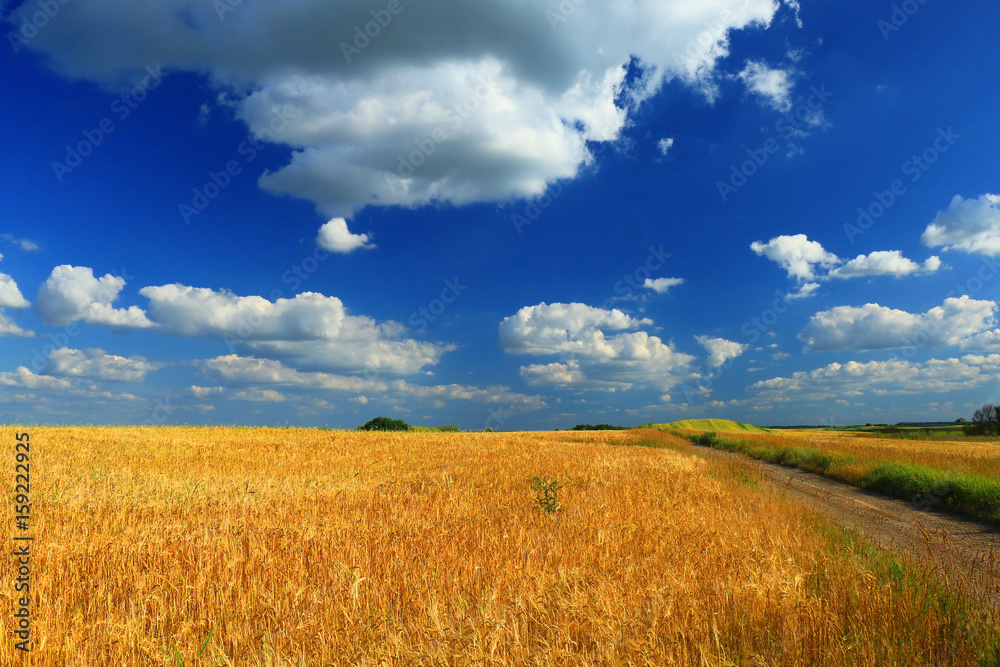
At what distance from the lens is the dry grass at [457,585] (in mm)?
4414

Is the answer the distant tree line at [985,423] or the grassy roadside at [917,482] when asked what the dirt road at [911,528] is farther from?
the distant tree line at [985,423]

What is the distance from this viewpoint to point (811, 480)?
22219mm

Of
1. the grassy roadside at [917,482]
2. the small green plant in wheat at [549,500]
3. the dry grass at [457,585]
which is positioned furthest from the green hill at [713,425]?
the dry grass at [457,585]

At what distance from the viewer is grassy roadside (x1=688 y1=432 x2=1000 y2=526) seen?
46.4 ft

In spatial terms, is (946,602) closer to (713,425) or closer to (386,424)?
(386,424)

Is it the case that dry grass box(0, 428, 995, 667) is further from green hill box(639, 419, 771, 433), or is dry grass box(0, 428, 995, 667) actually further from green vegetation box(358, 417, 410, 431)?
green hill box(639, 419, 771, 433)

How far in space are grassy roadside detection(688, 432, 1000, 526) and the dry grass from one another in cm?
823

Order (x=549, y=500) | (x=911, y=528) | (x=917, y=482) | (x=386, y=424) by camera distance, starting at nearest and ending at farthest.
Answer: (x=549, y=500), (x=911, y=528), (x=917, y=482), (x=386, y=424)

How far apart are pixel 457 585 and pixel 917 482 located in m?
19.0

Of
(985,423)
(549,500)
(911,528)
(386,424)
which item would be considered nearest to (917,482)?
(911,528)

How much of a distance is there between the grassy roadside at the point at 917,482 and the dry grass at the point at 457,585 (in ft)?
27.0

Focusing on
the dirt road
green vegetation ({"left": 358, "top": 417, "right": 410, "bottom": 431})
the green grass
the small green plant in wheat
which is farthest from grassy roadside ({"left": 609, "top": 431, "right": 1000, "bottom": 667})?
green vegetation ({"left": 358, "top": 417, "right": 410, "bottom": 431})

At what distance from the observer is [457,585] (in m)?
5.83

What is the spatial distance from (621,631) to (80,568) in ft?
22.9
